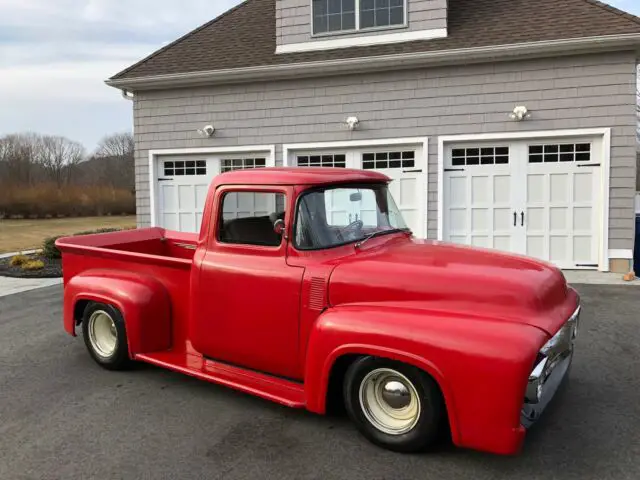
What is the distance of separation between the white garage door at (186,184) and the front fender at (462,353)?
8.39 meters

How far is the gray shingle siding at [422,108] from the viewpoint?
359 inches

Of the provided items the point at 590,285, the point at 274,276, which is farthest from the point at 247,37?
the point at 274,276

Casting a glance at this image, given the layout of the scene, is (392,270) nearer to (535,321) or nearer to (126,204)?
(535,321)

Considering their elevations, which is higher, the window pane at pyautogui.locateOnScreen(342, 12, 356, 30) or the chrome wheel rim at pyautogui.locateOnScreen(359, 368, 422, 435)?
the window pane at pyautogui.locateOnScreen(342, 12, 356, 30)

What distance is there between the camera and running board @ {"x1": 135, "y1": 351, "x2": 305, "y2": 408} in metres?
3.63

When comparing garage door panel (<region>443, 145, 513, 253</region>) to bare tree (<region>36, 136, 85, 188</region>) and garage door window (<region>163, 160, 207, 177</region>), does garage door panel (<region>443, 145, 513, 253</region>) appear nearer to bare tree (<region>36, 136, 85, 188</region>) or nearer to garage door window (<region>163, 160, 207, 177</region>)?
garage door window (<region>163, 160, 207, 177</region>)

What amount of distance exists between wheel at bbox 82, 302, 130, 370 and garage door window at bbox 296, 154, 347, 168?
6.56m

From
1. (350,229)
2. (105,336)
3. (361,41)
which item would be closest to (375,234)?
(350,229)

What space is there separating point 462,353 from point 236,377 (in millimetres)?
1770

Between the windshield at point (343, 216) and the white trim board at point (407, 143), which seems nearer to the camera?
the windshield at point (343, 216)

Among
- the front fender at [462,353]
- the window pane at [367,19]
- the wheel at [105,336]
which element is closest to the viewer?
the front fender at [462,353]

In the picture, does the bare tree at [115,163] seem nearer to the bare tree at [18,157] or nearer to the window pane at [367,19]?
the bare tree at [18,157]

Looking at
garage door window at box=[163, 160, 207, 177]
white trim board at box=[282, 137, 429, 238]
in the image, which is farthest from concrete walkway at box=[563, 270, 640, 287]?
garage door window at box=[163, 160, 207, 177]

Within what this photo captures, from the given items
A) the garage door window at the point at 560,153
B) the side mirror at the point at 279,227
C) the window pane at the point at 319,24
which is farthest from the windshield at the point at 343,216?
the window pane at the point at 319,24
